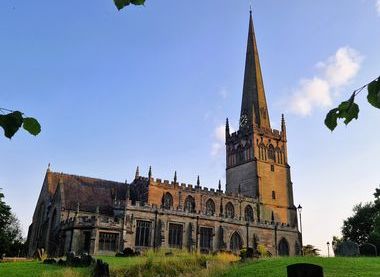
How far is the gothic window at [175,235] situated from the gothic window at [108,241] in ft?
23.3

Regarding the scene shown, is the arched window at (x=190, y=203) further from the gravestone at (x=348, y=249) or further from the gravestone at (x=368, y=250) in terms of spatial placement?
the gravestone at (x=348, y=249)

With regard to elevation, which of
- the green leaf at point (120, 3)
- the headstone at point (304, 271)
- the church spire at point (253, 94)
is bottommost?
the headstone at point (304, 271)

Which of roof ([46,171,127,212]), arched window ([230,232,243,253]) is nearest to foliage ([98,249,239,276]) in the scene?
roof ([46,171,127,212])

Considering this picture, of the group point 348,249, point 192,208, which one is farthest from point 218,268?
point 192,208

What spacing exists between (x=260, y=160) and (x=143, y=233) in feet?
74.6

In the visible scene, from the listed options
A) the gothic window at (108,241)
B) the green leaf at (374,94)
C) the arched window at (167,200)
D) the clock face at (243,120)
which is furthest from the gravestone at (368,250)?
the green leaf at (374,94)

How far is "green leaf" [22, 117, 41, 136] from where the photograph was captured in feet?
8.63

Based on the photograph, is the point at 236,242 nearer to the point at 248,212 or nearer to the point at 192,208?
the point at 192,208

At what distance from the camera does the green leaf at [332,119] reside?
2.82 meters

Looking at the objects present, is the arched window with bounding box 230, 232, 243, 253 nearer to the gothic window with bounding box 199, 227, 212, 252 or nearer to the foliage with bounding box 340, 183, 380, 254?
the gothic window with bounding box 199, 227, 212, 252

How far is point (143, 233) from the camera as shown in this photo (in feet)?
134

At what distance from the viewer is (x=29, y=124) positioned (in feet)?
8.68

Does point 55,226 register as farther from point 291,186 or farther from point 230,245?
point 291,186

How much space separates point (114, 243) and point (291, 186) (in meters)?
30.0
